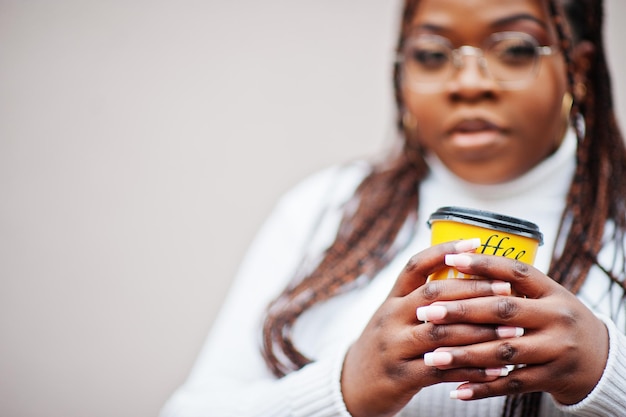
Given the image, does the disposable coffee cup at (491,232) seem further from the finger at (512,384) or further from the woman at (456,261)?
the finger at (512,384)

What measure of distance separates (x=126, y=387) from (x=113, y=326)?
206 mm

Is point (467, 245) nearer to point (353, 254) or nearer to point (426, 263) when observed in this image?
point (426, 263)

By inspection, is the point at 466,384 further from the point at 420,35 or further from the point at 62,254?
the point at 62,254

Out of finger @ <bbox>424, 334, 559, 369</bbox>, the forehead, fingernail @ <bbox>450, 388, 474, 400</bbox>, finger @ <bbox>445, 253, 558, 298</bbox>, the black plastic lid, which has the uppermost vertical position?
the forehead

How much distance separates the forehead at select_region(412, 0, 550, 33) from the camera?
1.18 meters

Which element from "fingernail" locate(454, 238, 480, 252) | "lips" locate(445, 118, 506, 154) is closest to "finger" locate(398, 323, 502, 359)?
"fingernail" locate(454, 238, 480, 252)

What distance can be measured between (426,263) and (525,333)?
0.53ft

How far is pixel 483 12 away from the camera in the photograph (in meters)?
1.18

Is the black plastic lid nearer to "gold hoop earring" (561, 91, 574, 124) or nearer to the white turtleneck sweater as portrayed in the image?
the white turtleneck sweater

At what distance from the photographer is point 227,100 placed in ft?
7.20

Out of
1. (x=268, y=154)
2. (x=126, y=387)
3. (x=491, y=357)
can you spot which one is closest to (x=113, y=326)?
(x=126, y=387)

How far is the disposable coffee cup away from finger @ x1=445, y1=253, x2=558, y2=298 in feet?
0.10

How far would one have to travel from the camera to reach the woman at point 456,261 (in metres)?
0.83

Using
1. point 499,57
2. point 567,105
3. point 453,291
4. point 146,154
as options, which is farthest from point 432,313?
point 146,154
